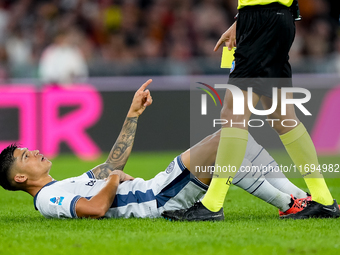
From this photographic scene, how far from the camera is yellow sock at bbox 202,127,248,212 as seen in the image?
139 inches

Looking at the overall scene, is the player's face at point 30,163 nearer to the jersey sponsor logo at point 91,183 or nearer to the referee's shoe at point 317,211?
the jersey sponsor logo at point 91,183

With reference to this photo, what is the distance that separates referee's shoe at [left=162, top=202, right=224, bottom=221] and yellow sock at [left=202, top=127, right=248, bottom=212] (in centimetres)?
12

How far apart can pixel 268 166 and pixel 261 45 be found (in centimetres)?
90

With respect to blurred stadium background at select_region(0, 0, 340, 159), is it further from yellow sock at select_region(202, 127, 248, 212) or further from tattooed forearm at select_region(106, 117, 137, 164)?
yellow sock at select_region(202, 127, 248, 212)

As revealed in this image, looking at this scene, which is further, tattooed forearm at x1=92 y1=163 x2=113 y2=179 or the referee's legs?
tattooed forearm at x1=92 y1=163 x2=113 y2=179

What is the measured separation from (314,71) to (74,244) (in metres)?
7.75

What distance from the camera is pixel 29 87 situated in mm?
9328

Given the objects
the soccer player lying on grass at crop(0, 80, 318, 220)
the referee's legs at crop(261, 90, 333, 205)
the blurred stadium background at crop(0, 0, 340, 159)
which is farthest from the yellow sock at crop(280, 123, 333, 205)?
the blurred stadium background at crop(0, 0, 340, 159)

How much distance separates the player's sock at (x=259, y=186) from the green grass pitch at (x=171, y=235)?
139mm

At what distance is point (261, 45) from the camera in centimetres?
353

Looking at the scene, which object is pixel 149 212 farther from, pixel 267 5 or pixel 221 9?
pixel 221 9

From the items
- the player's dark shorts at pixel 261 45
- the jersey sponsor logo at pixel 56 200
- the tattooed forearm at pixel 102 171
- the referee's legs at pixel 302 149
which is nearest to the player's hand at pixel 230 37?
the player's dark shorts at pixel 261 45

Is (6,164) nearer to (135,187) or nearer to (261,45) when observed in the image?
(135,187)

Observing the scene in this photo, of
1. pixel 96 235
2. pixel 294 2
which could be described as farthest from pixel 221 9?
pixel 96 235
